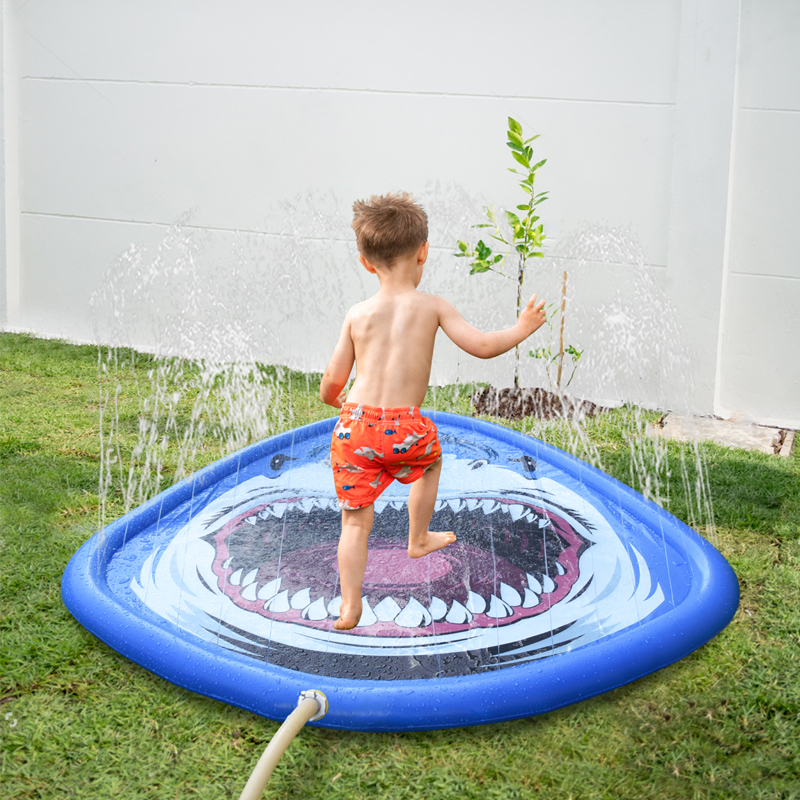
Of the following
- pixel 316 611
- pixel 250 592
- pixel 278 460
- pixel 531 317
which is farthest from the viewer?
pixel 278 460

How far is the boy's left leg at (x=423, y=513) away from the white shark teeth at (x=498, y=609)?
0.28 meters

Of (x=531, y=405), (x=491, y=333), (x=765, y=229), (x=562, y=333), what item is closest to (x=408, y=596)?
(x=491, y=333)

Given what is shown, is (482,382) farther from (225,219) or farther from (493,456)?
(225,219)

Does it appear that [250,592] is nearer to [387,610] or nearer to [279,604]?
[279,604]

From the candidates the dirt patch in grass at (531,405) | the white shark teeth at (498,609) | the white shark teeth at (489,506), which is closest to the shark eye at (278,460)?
the white shark teeth at (489,506)

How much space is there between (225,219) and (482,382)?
7.59 ft

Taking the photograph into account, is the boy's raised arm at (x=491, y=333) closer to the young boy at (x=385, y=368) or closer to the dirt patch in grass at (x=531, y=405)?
the young boy at (x=385, y=368)

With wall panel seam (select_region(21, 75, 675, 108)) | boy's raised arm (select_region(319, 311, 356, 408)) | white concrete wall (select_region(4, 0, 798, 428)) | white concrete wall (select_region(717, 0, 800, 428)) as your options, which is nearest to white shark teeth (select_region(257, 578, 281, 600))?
boy's raised arm (select_region(319, 311, 356, 408))

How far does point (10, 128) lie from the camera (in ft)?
21.1

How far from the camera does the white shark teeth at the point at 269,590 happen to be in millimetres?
2534

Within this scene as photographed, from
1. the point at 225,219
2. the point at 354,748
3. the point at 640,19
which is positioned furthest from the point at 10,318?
the point at 354,748

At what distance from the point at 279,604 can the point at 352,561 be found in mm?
384

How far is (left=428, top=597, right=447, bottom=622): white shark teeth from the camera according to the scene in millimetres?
2411

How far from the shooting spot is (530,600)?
98.8 inches
